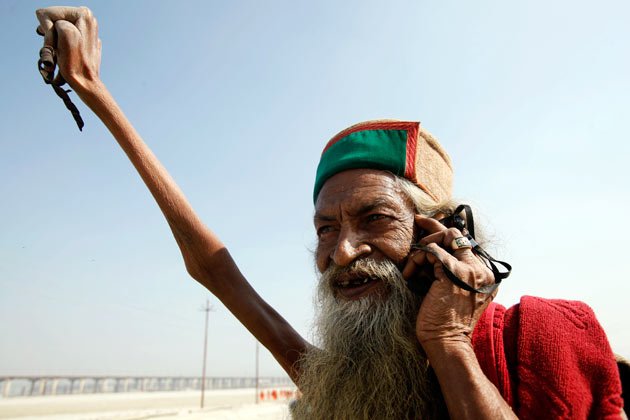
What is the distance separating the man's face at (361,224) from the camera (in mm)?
2398

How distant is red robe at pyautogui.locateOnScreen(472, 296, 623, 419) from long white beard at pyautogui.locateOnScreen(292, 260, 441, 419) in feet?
1.08

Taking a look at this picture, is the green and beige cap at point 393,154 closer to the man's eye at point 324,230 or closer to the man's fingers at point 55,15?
the man's eye at point 324,230

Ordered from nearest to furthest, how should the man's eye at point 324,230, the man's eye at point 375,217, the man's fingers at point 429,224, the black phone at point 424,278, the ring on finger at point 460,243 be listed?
the ring on finger at point 460,243, the black phone at point 424,278, the man's fingers at point 429,224, the man's eye at point 375,217, the man's eye at point 324,230

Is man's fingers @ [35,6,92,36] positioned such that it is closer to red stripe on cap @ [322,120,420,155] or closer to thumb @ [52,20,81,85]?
thumb @ [52,20,81,85]

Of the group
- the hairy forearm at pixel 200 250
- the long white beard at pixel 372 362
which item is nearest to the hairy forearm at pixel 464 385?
the long white beard at pixel 372 362

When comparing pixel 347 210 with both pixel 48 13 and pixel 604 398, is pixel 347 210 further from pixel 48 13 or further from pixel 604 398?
pixel 48 13

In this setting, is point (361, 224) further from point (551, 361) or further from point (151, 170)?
point (151, 170)

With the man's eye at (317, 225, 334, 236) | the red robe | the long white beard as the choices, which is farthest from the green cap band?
Result: the red robe

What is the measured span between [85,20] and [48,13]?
19cm

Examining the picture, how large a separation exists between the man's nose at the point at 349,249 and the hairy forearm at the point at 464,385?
63cm

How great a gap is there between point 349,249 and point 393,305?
14.7 inches

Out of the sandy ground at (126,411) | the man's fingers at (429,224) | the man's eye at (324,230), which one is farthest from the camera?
the sandy ground at (126,411)

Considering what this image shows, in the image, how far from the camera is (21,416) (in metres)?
25.6

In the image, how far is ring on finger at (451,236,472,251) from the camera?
6.87 feet
